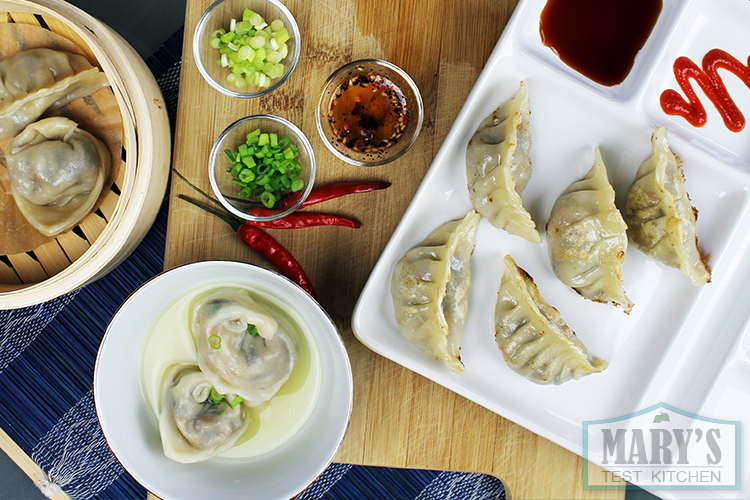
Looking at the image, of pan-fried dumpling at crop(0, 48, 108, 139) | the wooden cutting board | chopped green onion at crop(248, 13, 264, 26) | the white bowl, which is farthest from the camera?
the wooden cutting board

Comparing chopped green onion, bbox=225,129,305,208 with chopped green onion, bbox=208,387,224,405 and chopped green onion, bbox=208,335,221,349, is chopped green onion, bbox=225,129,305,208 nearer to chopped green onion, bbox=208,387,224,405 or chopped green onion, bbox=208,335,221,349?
chopped green onion, bbox=208,335,221,349

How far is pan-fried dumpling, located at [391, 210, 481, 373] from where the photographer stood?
2.27m

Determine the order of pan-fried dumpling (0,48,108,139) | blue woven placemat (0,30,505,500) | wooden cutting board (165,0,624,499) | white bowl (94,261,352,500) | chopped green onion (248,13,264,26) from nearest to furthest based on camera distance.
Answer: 1. white bowl (94,261,352,500)
2. pan-fried dumpling (0,48,108,139)
3. chopped green onion (248,13,264,26)
4. wooden cutting board (165,0,624,499)
5. blue woven placemat (0,30,505,500)

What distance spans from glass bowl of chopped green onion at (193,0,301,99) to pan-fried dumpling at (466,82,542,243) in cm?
98

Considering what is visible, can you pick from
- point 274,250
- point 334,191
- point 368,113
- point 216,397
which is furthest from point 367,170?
point 216,397

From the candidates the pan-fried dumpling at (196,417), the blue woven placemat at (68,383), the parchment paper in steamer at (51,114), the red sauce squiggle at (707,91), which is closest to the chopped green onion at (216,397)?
the pan-fried dumpling at (196,417)

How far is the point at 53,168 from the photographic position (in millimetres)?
2215

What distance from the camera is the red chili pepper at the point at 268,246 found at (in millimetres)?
2406

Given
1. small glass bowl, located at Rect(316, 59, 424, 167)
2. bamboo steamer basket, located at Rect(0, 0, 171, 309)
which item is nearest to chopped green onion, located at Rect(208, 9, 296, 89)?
small glass bowl, located at Rect(316, 59, 424, 167)

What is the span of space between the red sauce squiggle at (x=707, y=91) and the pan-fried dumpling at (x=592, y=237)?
0.52 m

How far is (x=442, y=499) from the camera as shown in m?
3.09

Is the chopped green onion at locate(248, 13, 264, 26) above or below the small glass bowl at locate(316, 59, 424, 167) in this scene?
above

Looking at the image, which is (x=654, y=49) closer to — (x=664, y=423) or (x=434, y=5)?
(x=434, y=5)

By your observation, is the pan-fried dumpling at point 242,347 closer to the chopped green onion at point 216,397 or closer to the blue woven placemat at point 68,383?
the chopped green onion at point 216,397
